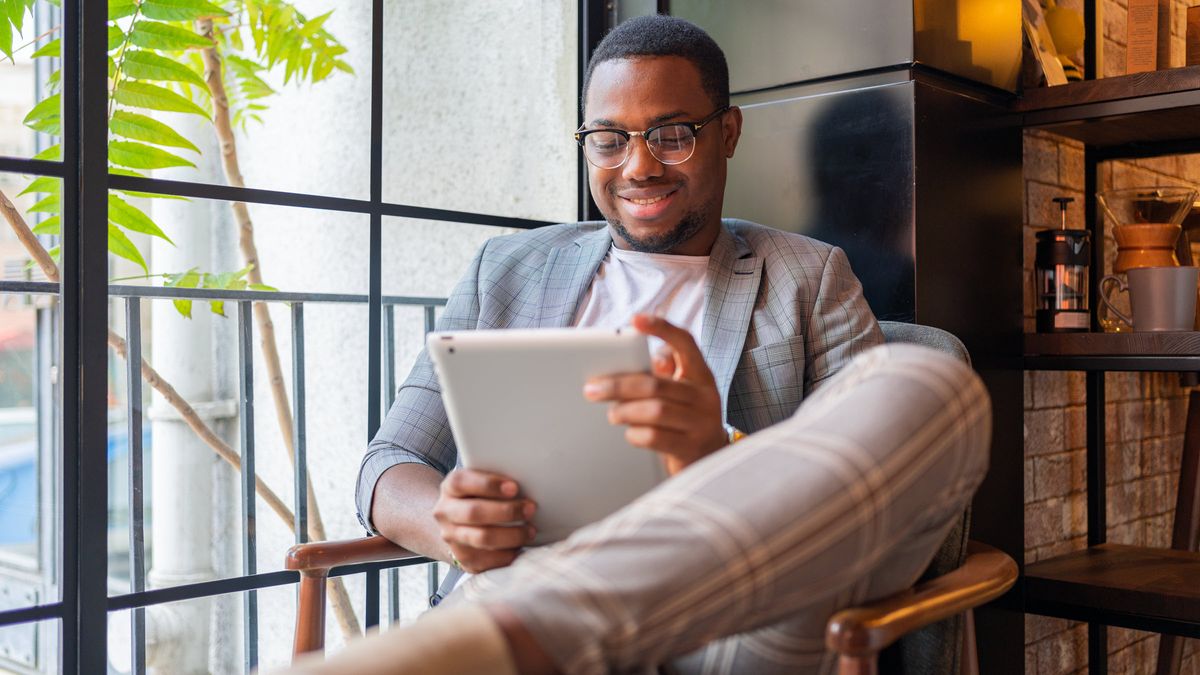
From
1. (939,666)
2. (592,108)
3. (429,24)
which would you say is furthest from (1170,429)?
A: (429,24)

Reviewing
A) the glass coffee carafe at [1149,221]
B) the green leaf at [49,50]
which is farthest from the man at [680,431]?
the glass coffee carafe at [1149,221]

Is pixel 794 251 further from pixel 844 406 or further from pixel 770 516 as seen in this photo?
pixel 770 516

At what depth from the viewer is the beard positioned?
1744 mm

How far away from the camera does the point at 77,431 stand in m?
1.54

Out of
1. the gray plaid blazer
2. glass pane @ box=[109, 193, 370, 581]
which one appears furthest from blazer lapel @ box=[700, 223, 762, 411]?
glass pane @ box=[109, 193, 370, 581]

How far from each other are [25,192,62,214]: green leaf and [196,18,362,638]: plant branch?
53 centimetres

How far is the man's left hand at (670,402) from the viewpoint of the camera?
1.07 meters

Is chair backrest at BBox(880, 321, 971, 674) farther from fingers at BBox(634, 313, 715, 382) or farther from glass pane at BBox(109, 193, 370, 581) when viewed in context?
glass pane at BBox(109, 193, 370, 581)

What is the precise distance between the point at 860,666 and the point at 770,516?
23cm

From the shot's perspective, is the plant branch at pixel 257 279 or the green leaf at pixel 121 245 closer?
the green leaf at pixel 121 245

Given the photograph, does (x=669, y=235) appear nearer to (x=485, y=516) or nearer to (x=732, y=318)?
(x=732, y=318)

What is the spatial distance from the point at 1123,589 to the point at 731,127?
1.15 m

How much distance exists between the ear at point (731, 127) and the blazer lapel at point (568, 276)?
0.26m

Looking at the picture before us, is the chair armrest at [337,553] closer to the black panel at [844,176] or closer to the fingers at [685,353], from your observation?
the fingers at [685,353]
